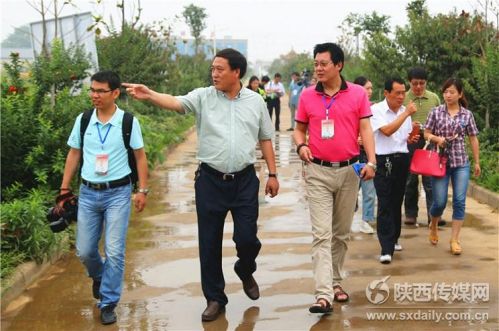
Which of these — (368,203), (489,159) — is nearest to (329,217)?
(368,203)

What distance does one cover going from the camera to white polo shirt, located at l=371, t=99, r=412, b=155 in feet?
23.9

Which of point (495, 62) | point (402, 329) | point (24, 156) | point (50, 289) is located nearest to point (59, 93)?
point (24, 156)

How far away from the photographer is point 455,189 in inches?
295

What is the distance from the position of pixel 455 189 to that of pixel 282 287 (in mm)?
2133

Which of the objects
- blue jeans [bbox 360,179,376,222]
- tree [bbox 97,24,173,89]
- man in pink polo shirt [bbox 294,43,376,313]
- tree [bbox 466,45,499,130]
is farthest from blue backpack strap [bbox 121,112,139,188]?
tree [bbox 97,24,173,89]

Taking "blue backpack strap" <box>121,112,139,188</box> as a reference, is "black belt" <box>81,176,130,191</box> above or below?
below

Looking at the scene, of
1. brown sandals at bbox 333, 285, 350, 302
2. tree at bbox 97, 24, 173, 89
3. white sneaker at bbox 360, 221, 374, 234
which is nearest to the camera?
brown sandals at bbox 333, 285, 350, 302

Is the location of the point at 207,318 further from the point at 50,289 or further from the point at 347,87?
the point at 347,87

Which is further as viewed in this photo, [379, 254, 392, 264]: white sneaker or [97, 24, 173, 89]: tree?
[97, 24, 173, 89]: tree

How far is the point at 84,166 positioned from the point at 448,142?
11.6 feet

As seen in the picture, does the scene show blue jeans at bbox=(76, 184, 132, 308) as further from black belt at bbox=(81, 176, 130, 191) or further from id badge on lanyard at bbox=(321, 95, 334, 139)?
id badge on lanyard at bbox=(321, 95, 334, 139)

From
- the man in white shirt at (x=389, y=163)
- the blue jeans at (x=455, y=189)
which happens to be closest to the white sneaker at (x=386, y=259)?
the man in white shirt at (x=389, y=163)

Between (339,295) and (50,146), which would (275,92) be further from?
(339,295)

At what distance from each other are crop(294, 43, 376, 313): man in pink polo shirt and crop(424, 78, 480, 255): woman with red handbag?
5.99 feet
